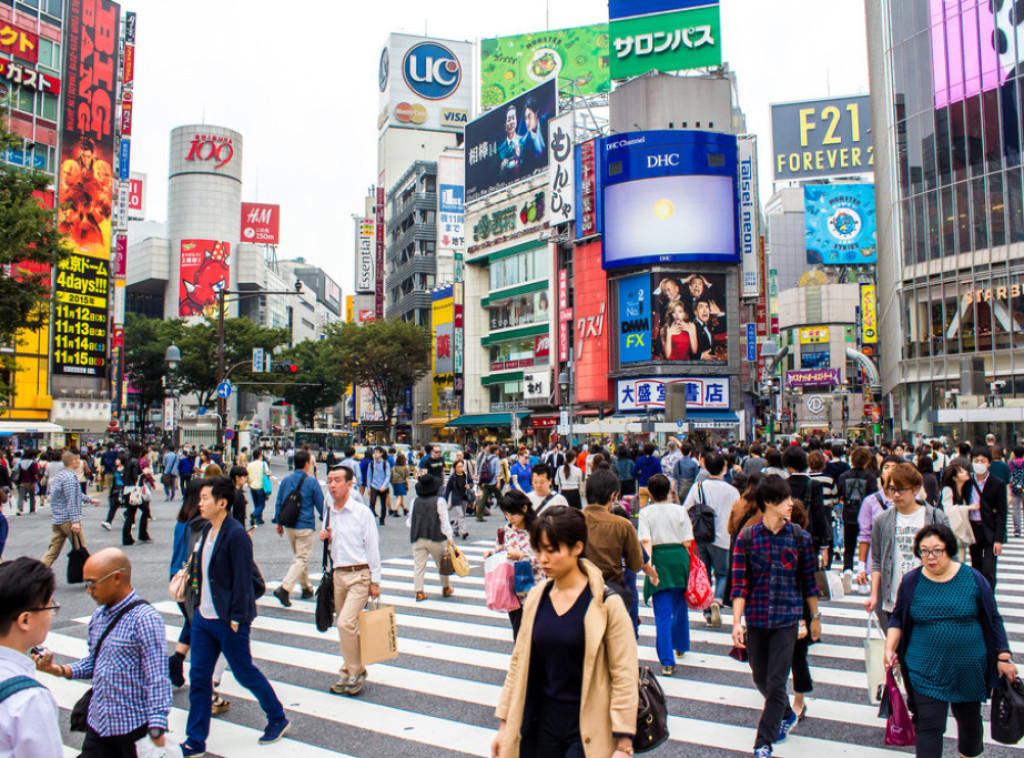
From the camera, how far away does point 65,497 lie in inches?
432

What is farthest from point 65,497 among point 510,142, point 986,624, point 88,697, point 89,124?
point 510,142

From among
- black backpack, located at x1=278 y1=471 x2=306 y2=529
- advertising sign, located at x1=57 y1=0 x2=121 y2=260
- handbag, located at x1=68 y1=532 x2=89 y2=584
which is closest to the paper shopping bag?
black backpack, located at x1=278 y1=471 x2=306 y2=529

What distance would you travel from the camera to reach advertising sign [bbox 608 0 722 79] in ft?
166

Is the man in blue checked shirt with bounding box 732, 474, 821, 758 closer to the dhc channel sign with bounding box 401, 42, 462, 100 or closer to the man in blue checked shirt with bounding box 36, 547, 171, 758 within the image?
the man in blue checked shirt with bounding box 36, 547, 171, 758

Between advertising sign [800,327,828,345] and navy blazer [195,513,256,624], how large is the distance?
97.7 m

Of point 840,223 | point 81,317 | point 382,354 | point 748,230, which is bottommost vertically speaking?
point 382,354

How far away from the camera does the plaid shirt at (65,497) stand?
10.9m

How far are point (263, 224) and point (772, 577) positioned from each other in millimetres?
119882

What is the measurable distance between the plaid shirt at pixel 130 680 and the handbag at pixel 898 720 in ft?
12.1

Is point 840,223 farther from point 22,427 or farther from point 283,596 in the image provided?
point 283,596

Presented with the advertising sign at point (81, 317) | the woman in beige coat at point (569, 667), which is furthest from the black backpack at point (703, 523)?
the advertising sign at point (81, 317)

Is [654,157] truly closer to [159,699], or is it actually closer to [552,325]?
[552,325]

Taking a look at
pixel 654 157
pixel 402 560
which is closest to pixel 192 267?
pixel 654 157

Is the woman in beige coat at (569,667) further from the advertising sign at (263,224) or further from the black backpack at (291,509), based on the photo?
the advertising sign at (263,224)
